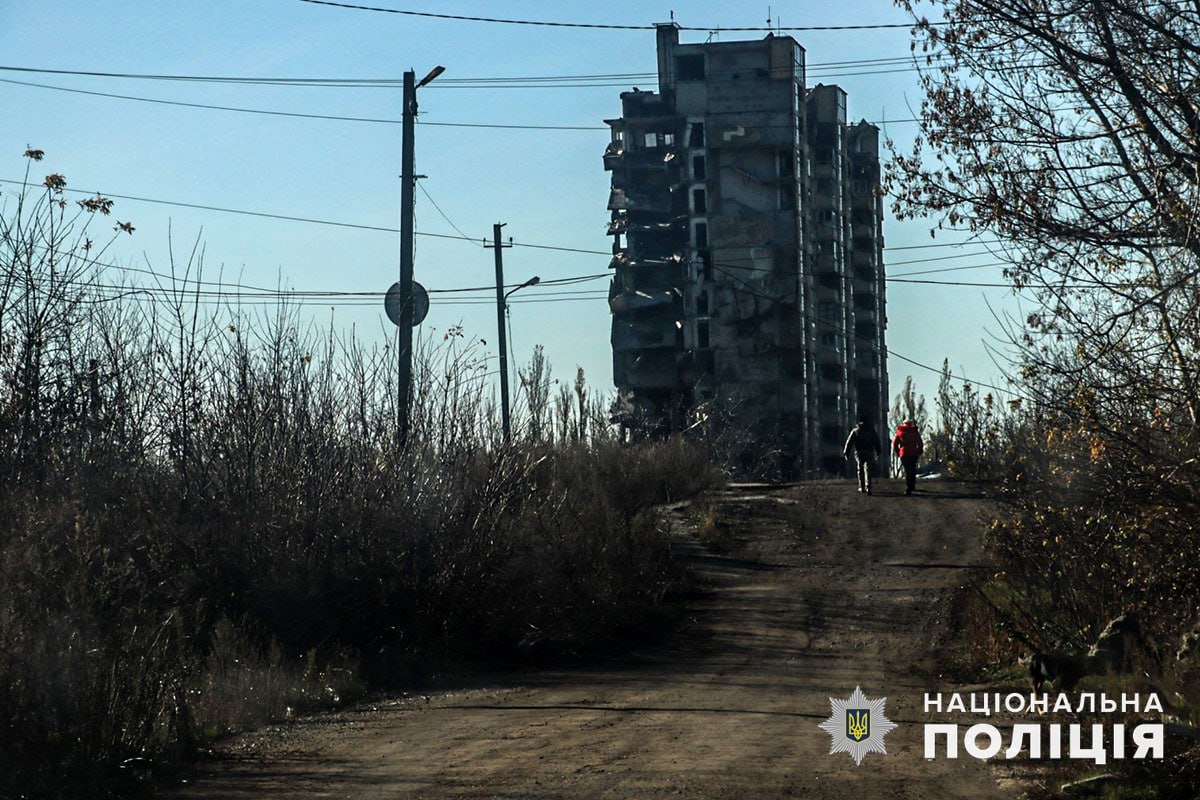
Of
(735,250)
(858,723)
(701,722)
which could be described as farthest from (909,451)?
(735,250)

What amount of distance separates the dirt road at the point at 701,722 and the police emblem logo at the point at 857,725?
0.12m

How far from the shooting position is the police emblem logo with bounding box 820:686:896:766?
33.5ft

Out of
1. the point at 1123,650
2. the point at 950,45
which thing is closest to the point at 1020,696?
the point at 1123,650

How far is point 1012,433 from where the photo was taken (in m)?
16.4

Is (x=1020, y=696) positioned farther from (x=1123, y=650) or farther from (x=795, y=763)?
(x=795, y=763)

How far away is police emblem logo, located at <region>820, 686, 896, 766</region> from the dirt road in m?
0.12

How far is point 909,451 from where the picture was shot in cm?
3234

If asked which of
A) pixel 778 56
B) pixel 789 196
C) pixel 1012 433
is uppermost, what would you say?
pixel 778 56

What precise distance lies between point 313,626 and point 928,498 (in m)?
19.5

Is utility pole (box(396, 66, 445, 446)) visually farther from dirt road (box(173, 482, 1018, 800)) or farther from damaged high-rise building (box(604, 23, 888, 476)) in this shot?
damaged high-rise building (box(604, 23, 888, 476))

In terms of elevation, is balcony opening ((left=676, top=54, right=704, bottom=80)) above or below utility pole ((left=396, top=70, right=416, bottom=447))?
above

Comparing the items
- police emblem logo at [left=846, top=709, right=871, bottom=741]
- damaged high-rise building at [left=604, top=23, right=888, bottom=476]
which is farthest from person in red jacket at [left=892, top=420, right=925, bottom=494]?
damaged high-rise building at [left=604, top=23, right=888, bottom=476]

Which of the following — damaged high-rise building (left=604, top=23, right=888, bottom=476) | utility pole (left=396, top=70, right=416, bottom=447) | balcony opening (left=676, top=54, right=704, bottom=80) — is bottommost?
utility pole (left=396, top=70, right=416, bottom=447)

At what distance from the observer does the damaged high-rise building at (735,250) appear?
244 ft
